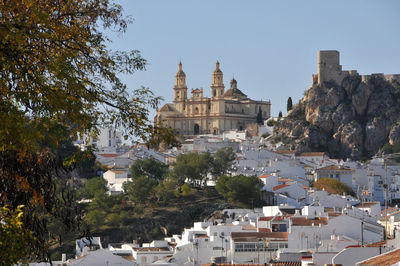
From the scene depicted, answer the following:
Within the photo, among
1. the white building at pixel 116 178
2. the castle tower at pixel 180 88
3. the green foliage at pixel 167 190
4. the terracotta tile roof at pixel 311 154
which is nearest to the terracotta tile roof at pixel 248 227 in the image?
the green foliage at pixel 167 190

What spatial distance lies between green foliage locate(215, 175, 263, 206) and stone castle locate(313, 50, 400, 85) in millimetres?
41457

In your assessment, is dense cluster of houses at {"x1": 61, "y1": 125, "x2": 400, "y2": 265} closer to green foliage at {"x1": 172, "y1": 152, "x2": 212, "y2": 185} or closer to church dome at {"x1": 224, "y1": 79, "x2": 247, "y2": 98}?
green foliage at {"x1": 172, "y1": 152, "x2": 212, "y2": 185}

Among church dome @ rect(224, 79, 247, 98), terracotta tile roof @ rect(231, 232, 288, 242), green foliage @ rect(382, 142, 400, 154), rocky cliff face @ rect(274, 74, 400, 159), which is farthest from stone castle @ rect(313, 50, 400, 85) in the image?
terracotta tile roof @ rect(231, 232, 288, 242)

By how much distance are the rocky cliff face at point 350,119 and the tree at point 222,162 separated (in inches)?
874

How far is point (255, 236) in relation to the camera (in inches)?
2000

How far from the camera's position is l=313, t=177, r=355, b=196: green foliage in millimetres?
86500

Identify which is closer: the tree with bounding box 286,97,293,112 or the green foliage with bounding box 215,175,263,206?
the green foliage with bounding box 215,175,263,206

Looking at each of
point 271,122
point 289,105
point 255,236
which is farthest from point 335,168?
point 255,236

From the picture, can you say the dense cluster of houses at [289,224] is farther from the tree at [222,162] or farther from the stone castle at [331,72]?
the stone castle at [331,72]

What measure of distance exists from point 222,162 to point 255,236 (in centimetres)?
4420

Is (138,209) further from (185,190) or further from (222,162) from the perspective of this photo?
(222,162)

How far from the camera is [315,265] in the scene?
3212 cm

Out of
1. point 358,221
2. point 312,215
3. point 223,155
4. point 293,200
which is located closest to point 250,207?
point 293,200

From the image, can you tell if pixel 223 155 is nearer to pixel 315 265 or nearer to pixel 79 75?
pixel 315 265
